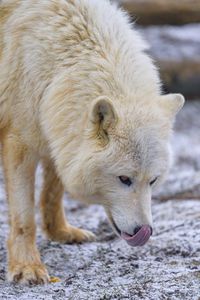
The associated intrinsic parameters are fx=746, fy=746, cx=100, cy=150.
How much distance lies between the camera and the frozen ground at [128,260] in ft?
17.5

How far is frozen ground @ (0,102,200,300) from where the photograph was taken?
5344 mm

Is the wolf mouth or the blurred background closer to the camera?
the wolf mouth

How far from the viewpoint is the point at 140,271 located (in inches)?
231

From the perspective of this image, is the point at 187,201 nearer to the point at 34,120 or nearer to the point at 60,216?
the point at 60,216

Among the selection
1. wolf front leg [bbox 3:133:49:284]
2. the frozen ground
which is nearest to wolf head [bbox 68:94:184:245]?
the frozen ground

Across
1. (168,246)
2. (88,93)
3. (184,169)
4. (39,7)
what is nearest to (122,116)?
(88,93)

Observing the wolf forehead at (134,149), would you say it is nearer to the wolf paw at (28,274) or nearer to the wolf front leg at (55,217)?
the wolf paw at (28,274)

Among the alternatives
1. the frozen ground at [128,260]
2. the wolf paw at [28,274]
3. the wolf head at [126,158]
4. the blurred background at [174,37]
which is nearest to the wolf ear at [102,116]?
the wolf head at [126,158]

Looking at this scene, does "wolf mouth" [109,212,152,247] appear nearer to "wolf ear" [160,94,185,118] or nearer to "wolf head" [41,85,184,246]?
"wolf head" [41,85,184,246]

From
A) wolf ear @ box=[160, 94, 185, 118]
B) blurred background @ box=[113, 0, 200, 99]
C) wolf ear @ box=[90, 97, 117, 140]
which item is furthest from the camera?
blurred background @ box=[113, 0, 200, 99]

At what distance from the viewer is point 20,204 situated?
601cm

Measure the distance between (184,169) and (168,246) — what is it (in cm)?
360

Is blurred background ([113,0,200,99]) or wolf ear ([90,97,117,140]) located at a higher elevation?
wolf ear ([90,97,117,140])

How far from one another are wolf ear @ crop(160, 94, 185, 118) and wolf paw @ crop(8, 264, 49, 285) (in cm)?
157
